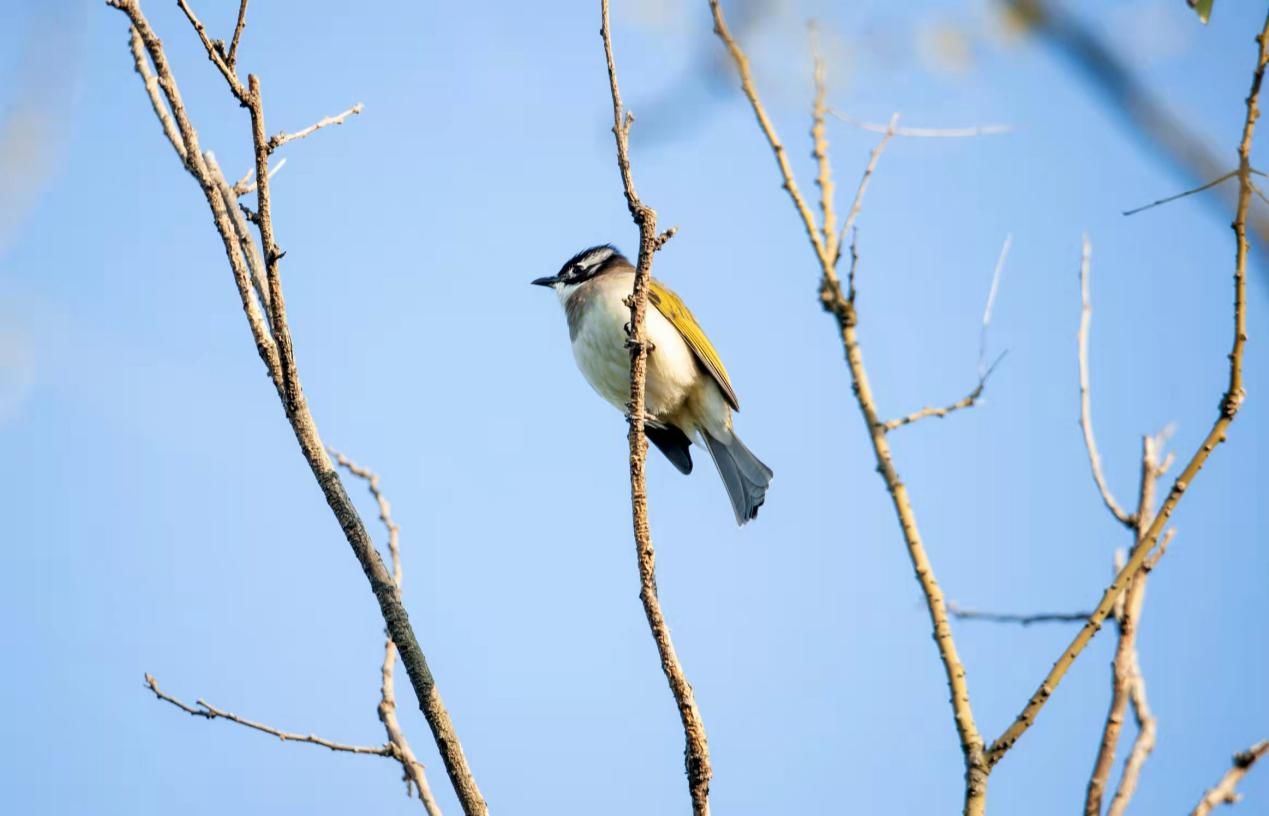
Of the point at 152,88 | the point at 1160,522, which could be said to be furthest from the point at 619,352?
the point at 1160,522

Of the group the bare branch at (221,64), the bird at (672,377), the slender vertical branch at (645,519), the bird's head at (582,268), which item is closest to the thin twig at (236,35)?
the bare branch at (221,64)

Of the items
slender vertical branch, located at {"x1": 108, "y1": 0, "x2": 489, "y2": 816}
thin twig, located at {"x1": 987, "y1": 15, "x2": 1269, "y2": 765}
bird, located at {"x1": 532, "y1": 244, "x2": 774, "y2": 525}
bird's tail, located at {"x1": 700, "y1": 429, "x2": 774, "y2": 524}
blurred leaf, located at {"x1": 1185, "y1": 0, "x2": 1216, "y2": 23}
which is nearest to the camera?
blurred leaf, located at {"x1": 1185, "y1": 0, "x2": 1216, "y2": 23}

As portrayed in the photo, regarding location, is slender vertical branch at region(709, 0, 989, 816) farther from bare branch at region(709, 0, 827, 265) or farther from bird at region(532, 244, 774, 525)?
bird at region(532, 244, 774, 525)

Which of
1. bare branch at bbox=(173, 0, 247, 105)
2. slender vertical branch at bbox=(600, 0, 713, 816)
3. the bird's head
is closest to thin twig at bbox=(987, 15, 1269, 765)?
slender vertical branch at bbox=(600, 0, 713, 816)

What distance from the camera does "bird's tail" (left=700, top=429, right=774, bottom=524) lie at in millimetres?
6965

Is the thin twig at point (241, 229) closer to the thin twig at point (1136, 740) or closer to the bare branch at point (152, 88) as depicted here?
the bare branch at point (152, 88)

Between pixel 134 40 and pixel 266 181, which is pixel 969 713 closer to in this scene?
pixel 266 181

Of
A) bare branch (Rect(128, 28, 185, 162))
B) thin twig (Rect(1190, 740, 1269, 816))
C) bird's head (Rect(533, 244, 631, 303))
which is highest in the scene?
bird's head (Rect(533, 244, 631, 303))

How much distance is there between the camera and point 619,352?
7164 mm

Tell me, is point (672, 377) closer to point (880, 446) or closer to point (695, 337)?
point (695, 337)

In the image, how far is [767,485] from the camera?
7.05m

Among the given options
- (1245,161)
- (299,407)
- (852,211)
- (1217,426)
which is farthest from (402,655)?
(1245,161)

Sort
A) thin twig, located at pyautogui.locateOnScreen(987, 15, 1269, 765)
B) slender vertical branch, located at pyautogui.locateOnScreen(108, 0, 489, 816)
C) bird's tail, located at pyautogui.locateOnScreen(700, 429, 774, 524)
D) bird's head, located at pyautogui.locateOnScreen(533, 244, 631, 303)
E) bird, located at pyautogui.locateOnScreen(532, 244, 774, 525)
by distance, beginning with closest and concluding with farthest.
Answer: thin twig, located at pyautogui.locateOnScreen(987, 15, 1269, 765), slender vertical branch, located at pyautogui.locateOnScreen(108, 0, 489, 816), bird's tail, located at pyautogui.locateOnScreen(700, 429, 774, 524), bird, located at pyautogui.locateOnScreen(532, 244, 774, 525), bird's head, located at pyautogui.locateOnScreen(533, 244, 631, 303)

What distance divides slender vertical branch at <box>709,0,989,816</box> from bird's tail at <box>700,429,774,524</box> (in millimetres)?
3712
